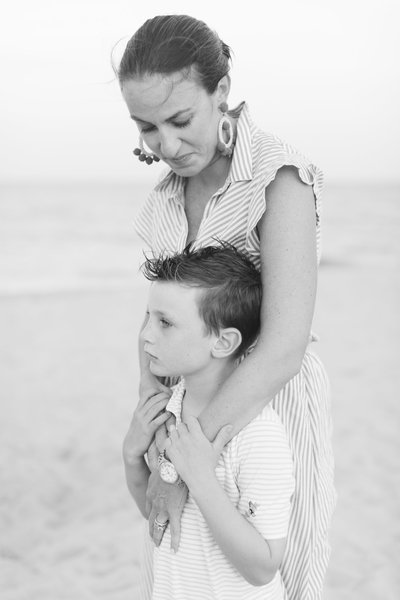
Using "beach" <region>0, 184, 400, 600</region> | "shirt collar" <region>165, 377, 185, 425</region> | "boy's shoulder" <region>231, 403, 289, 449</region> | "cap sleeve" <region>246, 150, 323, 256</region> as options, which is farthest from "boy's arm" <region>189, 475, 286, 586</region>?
"beach" <region>0, 184, 400, 600</region>

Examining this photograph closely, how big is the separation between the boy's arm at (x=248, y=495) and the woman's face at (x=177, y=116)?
651 millimetres

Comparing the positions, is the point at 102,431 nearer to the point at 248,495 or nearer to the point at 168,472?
the point at 168,472

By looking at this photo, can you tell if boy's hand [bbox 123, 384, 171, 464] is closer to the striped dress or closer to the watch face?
the watch face

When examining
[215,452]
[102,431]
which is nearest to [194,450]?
[215,452]

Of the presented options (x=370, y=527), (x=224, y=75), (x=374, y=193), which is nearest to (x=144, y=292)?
(x=370, y=527)

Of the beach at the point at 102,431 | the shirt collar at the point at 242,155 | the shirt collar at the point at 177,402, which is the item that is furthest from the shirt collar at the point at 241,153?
the beach at the point at 102,431

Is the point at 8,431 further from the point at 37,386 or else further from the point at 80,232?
the point at 80,232

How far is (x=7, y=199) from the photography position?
31.7 m

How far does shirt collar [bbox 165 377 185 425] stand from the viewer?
6.63 feet

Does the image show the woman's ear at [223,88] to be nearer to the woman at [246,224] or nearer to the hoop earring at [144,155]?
the woman at [246,224]

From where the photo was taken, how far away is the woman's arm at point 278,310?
6.05 ft

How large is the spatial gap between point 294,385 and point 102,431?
417 centimetres

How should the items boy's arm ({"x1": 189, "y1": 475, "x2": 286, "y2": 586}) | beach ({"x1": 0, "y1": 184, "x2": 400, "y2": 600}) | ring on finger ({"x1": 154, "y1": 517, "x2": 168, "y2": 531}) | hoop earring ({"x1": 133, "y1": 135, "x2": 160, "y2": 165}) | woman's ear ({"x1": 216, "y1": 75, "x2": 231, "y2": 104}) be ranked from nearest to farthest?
boy's arm ({"x1": 189, "y1": 475, "x2": 286, "y2": 586}) → ring on finger ({"x1": 154, "y1": 517, "x2": 168, "y2": 531}) → woman's ear ({"x1": 216, "y1": 75, "x2": 231, "y2": 104}) → hoop earring ({"x1": 133, "y1": 135, "x2": 160, "y2": 165}) → beach ({"x1": 0, "y1": 184, "x2": 400, "y2": 600})

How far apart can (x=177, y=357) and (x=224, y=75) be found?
73 cm
